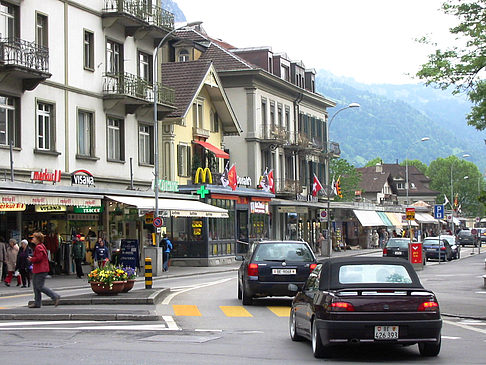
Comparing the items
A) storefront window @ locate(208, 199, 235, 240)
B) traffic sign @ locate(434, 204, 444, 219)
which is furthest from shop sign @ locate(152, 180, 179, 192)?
traffic sign @ locate(434, 204, 444, 219)

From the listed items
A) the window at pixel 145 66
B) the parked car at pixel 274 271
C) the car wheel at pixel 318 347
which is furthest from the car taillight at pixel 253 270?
the window at pixel 145 66

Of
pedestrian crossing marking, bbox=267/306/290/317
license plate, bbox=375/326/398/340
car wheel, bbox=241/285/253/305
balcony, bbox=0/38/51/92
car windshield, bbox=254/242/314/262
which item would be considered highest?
balcony, bbox=0/38/51/92

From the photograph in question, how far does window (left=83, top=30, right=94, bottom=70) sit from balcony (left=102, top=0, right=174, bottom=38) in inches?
47.8

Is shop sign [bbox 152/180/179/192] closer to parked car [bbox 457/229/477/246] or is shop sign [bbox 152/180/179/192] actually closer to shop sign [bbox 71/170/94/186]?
shop sign [bbox 71/170/94/186]

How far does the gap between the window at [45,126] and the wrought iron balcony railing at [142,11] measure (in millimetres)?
6485

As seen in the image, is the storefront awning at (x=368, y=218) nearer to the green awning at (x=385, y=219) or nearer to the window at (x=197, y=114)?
the green awning at (x=385, y=219)

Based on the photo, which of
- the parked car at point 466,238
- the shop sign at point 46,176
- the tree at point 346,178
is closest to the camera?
Result: the shop sign at point 46,176

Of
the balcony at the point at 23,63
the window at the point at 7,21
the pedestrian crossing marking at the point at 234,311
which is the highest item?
the window at the point at 7,21

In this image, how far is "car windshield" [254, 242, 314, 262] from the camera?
20969 mm

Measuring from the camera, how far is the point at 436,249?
53.2 meters

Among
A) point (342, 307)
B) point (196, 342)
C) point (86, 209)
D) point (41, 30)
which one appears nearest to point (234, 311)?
point (196, 342)

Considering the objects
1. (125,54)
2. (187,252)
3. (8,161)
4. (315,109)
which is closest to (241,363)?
(8,161)

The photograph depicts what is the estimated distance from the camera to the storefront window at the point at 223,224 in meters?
Answer: 48.2

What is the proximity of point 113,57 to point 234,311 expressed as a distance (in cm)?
2322
